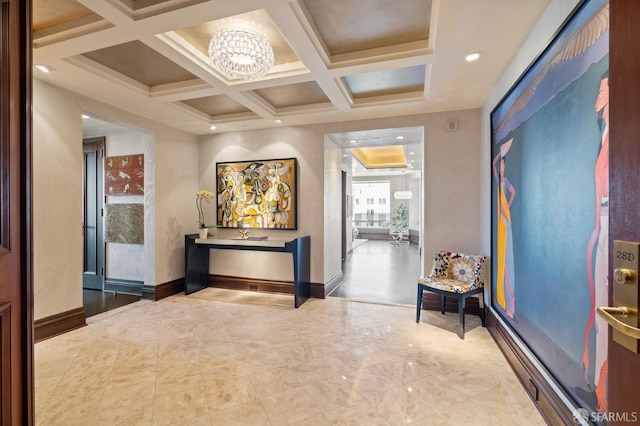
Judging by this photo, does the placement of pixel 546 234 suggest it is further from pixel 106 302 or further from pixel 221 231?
pixel 106 302

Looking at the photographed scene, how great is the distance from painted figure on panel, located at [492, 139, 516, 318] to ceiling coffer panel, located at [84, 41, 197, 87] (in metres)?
3.30

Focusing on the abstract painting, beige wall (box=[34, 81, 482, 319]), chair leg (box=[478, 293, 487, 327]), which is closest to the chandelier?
beige wall (box=[34, 81, 482, 319])

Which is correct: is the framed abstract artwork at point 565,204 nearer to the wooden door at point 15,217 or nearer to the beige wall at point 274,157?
the wooden door at point 15,217

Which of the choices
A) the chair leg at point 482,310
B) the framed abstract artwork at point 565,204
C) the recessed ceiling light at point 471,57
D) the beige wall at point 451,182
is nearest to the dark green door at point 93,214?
the beige wall at point 451,182

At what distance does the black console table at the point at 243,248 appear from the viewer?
3945mm

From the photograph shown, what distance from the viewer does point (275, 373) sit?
7.59 feet

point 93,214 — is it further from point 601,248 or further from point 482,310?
point 601,248

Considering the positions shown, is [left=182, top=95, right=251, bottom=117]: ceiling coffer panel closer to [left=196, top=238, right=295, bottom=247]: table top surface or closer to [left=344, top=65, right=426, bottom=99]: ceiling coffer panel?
[left=344, top=65, right=426, bottom=99]: ceiling coffer panel

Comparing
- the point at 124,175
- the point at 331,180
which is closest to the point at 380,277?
the point at 331,180

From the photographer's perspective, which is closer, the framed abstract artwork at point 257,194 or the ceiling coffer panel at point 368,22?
the ceiling coffer panel at point 368,22

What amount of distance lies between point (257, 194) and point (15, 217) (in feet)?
12.0

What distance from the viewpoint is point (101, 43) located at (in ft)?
7.39

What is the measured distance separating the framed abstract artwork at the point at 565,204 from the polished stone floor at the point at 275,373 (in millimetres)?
584

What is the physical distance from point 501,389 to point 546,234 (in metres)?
1.22
